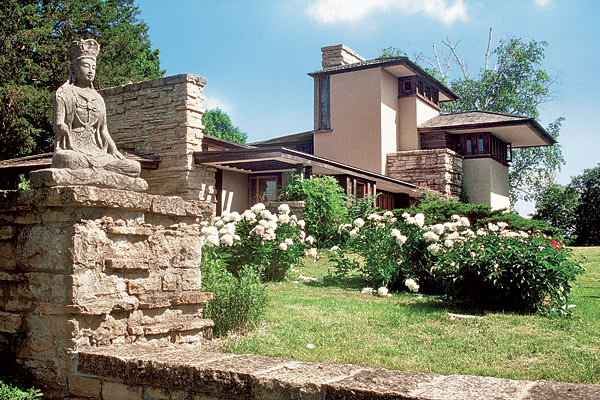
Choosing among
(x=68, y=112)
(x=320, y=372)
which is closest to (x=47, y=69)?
(x=68, y=112)

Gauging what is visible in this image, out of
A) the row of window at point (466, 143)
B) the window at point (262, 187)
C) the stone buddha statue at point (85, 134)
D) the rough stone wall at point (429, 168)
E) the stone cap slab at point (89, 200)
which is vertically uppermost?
the row of window at point (466, 143)

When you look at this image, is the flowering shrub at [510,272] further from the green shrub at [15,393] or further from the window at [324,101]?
the window at [324,101]

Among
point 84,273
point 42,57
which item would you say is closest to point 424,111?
point 42,57

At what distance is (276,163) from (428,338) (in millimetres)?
12123

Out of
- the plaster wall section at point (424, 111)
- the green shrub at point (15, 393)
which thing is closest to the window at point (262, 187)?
the plaster wall section at point (424, 111)

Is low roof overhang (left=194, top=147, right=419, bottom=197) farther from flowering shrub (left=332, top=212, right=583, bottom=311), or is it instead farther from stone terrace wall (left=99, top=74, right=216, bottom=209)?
flowering shrub (left=332, top=212, right=583, bottom=311)

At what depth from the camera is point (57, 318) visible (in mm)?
3926

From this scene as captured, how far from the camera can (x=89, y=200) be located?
3900mm

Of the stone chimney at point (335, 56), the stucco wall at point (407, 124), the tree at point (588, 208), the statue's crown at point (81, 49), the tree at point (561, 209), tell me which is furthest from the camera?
the tree at point (561, 209)

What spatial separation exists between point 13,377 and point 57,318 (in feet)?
1.98

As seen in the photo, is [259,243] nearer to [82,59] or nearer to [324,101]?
[82,59]

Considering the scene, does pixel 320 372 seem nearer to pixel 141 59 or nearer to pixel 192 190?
pixel 192 190

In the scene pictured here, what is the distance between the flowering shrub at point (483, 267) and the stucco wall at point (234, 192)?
984 cm

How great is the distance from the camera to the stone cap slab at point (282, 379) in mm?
2521
